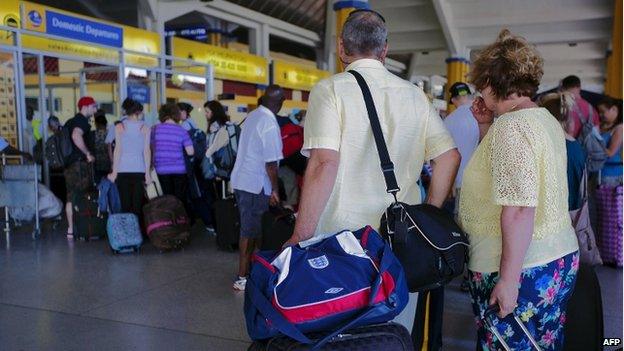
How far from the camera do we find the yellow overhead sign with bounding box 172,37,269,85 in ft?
40.9

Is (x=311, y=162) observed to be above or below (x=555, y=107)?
below

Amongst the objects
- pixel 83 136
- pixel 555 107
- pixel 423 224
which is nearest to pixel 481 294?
pixel 423 224

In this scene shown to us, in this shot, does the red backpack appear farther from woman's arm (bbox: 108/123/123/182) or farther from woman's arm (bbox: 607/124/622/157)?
woman's arm (bbox: 607/124/622/157)

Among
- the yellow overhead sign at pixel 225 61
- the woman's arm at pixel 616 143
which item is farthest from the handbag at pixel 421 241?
the yellow overhead sign at pixel 225 61

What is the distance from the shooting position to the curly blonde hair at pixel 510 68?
6.16 feet

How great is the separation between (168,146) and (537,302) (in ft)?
17.1

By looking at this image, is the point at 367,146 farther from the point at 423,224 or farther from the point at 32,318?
the point at 32,318

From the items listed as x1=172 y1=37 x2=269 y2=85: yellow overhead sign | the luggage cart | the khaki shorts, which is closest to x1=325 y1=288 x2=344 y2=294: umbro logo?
the khaki shorts

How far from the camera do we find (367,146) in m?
2.05

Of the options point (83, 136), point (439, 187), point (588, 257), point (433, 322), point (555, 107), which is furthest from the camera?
point (83, 136)

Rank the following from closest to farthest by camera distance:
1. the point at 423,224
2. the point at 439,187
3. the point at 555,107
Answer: the point at 423,224 < the point at 439,187 < the point at 555,107

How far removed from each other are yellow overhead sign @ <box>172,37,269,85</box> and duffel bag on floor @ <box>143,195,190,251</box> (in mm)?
6178

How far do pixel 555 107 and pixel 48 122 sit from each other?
7.16 meters

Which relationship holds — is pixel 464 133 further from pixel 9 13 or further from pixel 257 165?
pixel 9 13
